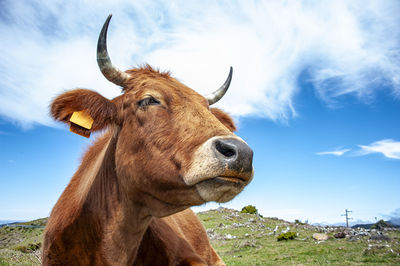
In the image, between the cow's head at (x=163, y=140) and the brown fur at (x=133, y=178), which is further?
the brown fur at (x=133, y=178)

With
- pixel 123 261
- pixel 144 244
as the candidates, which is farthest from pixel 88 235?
pixel 144 244

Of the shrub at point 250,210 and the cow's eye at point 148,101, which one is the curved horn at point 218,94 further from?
the shrub at point 250,210

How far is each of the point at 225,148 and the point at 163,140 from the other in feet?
2.48

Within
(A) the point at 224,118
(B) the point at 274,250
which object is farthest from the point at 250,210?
(A) the point at 224,118

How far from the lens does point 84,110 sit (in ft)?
12.0

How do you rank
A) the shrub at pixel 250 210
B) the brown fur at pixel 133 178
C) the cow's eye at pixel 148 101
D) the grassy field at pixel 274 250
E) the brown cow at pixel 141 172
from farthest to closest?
the shrub at pixel 250 210
the grassy field at pixel 274 250
the cow's eye at pixel 148 101
the brown fur at pixel 133 178
the brown cow at pixel 141 172

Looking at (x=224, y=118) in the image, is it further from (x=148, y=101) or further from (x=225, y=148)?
(x=225, y=148)

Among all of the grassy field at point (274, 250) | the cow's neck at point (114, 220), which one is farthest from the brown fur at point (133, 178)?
the grassy field at point (274, 250)

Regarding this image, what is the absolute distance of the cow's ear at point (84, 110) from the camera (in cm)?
360

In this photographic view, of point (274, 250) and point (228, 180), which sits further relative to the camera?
point (274, 250)

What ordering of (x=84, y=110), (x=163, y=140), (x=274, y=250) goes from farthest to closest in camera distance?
(x=274, y=250) → (x=84, y=110) → (x=163, y=140)

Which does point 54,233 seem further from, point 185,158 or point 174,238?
point 185,158

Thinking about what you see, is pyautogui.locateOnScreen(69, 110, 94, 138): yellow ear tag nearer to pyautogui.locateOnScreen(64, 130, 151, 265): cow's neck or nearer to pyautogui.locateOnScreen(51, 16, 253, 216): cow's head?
pyautogui.locateOnScreen(51, 16, 253, 216): cow's head

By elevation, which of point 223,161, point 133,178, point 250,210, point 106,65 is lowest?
point 133,178
